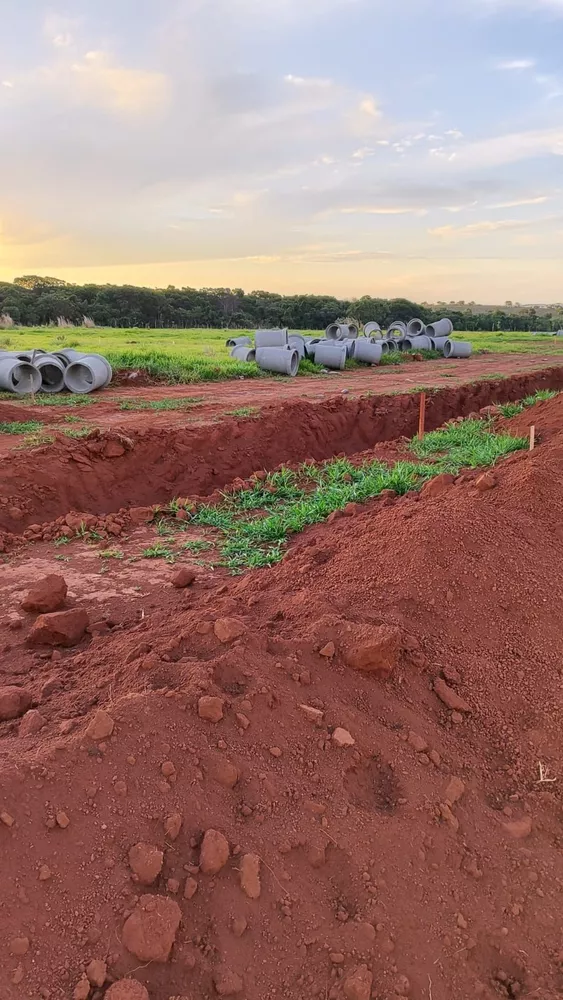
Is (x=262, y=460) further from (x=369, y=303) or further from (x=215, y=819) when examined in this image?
(x=369, y=303)

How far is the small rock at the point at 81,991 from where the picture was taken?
1.52 m

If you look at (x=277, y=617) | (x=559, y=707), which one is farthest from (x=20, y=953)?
(x=559, y=707)

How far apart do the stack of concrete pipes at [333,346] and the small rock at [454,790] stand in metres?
13.8

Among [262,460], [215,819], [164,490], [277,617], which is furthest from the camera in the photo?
[262,460]

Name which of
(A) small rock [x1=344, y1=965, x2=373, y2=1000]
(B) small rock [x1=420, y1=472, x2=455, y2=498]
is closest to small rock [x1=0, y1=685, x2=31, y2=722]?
(A) small rock [x1=344, y1=965, x2=373, y2=1000]

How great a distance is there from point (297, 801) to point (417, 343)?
73.1 feet

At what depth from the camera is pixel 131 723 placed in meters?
2.15

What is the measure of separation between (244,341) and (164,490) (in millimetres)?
12700

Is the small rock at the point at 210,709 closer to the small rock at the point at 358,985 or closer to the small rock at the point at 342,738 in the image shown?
the small rock at the point at 342,738

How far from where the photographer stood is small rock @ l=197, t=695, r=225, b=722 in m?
2.25

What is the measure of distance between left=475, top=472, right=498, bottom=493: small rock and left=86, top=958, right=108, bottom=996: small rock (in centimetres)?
356

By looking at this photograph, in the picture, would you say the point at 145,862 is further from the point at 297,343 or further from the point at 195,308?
the point at 195,308

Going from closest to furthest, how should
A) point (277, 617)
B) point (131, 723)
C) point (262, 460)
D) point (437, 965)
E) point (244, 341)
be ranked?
point (437, 965), point (131, 723), point (277, 617), point (262, 460), point (244, 341)

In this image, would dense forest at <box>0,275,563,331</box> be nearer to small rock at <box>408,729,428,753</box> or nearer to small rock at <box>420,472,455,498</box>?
small rock at <box>420,472,455,498</box>
